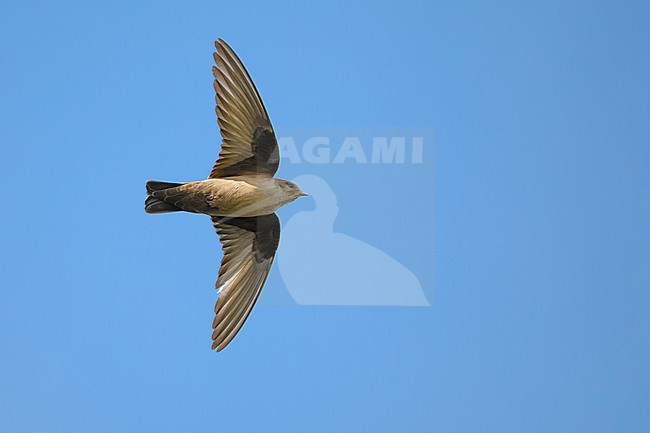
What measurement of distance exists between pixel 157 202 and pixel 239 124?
228mm

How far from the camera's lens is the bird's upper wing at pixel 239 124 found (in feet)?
6.26

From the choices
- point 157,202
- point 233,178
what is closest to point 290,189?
point 233,178

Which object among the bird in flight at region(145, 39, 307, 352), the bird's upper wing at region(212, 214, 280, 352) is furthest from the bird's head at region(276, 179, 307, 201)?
the bird's upper wing at region(212, 214, 280, 352)

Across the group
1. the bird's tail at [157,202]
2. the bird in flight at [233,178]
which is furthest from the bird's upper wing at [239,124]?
the bird's tail at [157,202]

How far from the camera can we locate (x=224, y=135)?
6.40 ft

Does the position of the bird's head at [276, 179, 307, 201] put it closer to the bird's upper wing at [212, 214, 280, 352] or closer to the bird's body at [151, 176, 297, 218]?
the bird's body at [151, 176, 297, 218]

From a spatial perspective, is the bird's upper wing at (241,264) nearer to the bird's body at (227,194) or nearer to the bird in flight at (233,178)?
the bird in flight at (233,178)

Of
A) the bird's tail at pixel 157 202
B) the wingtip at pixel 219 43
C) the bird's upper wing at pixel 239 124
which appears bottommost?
the bird's tail at pixel 157 202

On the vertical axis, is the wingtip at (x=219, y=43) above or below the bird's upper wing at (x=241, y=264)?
above

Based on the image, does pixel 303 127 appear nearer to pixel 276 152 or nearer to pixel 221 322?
pixel 276 152

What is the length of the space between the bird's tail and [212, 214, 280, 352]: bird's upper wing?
0.55ft

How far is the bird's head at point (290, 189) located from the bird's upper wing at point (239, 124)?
4 centimetres

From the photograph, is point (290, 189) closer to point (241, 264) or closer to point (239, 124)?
point (239, 124)

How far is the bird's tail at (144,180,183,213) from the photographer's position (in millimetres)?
1915
